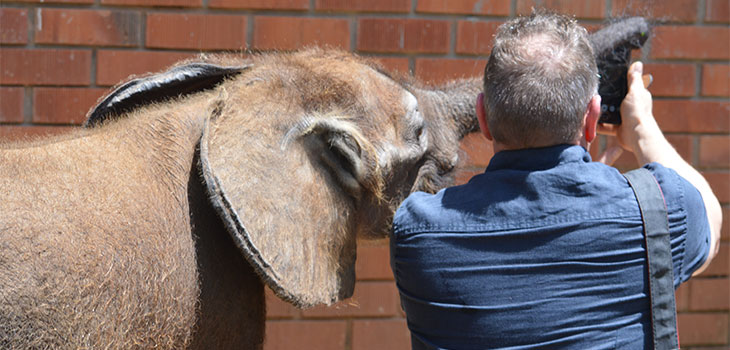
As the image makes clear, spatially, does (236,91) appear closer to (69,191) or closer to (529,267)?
(69,191)

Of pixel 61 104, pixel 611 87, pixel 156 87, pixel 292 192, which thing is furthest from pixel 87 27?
pixel 611 87

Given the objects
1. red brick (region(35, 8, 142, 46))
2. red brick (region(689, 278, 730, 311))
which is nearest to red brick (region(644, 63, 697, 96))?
red brick (region(689, 278, 730, 311))

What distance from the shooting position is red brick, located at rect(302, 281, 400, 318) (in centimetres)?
279

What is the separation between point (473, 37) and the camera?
2732 mm

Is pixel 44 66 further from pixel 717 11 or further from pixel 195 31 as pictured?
pixel 717 11

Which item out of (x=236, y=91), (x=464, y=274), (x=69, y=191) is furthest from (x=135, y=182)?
(x=464, y=274)

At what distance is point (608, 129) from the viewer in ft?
6.35

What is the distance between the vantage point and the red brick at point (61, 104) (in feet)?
8.55

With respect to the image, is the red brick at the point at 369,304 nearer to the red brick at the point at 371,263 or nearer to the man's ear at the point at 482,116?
the red brick at the point at 371,263

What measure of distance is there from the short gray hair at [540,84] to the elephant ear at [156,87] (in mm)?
630

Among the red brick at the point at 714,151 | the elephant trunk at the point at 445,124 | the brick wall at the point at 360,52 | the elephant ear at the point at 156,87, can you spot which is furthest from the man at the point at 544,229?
the red brick at the point at 714,151

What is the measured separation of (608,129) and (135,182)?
4.03ft

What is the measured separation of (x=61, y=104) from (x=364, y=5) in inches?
45.6

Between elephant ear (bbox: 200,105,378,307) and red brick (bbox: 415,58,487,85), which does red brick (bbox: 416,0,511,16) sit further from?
elephant ear (bbox: 200,105,378,307)
